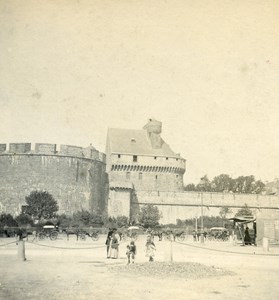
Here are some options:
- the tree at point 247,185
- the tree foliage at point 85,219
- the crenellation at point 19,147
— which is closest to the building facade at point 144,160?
the tree foliage at point 85,219

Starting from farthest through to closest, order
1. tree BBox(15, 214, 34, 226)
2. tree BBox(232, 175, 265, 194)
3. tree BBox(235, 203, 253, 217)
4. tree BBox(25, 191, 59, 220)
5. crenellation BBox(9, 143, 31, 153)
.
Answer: tree BBox(232, 175, 265, 194), tree BBox(235, 203, 253, 217), crenellation BBox(9, 143, 31, 153), tree BBox(25, 191, 59, 220), tree BBox(15, 214, 34, 226)

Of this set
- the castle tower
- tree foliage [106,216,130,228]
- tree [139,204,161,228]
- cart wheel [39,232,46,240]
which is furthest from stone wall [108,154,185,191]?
cart wheel [39,232,46,240]

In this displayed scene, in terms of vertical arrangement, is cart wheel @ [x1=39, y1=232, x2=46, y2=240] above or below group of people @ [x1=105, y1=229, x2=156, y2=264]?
above

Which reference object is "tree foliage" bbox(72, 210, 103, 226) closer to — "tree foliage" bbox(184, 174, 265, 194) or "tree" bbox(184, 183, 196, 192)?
"tree foliage" bbox(184, 174, 265, 194)

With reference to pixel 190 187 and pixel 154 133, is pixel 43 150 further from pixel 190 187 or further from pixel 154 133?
pixel 190 187

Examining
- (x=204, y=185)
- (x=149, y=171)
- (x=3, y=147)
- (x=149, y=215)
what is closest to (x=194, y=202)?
(x=149, y=171)

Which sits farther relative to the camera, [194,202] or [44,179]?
[194,202]

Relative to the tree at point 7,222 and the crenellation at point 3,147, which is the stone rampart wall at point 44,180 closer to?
the crenellation at point 3,147
